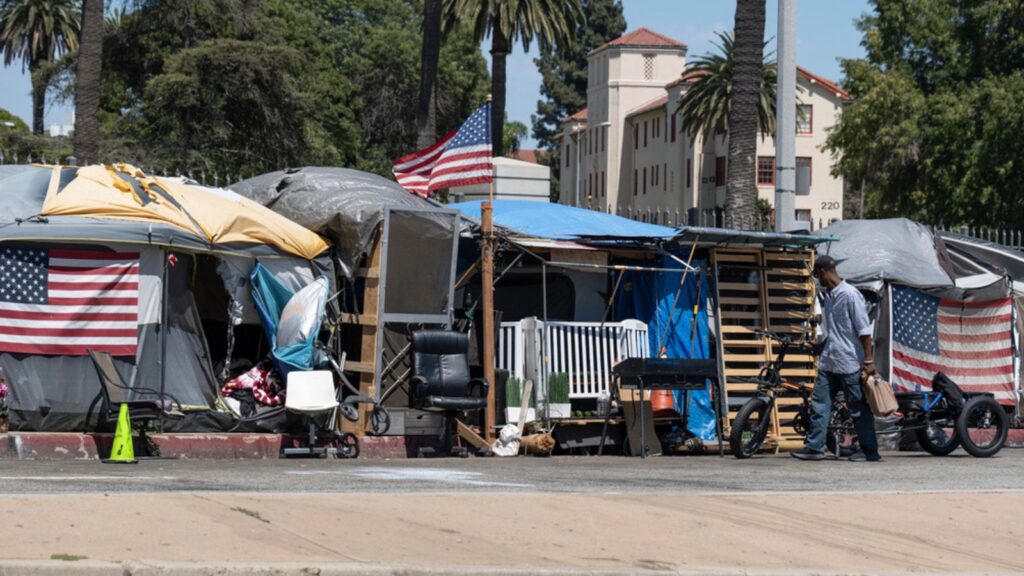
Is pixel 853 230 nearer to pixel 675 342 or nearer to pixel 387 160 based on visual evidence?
pixel 675 342

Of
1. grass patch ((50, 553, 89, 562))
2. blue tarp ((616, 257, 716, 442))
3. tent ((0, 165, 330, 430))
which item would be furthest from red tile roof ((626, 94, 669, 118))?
grass patch ((50, 553, 89, 562))

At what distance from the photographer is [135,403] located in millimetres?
13781

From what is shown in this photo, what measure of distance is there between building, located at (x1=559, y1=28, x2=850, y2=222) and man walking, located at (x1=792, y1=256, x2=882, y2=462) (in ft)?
215

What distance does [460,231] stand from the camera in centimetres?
1655

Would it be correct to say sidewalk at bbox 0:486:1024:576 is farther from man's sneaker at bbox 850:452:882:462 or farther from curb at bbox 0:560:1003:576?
man's sneaker at bbox 850:452:882:462

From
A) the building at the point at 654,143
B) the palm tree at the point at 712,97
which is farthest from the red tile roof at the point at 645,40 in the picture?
the palm tree at the point at 712,97

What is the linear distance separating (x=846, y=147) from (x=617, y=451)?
148ft

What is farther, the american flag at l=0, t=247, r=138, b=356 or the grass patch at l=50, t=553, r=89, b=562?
the american flag at l=0, t=247, r=138, b=356

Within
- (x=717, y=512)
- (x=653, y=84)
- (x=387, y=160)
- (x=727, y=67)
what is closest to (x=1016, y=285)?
(x=717, y=512)

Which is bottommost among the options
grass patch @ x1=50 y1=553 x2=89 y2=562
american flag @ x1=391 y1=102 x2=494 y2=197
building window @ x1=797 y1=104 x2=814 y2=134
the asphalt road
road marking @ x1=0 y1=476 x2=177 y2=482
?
grass patch @ x1=50 y1=553 x2=89 y2=562

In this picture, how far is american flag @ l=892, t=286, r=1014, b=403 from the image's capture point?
60.1 ft

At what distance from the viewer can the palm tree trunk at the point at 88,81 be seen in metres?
26.2

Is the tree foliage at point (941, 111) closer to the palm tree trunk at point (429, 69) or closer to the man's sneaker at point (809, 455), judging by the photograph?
the palm tree trunk at point (429, 69)

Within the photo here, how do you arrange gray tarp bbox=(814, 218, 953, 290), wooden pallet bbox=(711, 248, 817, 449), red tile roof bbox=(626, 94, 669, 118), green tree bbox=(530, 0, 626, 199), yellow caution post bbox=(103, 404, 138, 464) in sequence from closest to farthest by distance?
yellow caution post bbox=(103, 404, 138, 464)
wooden pallet bbox=(711, 248, 817, 449)
gray tarp bbox=(814, 218, 953, 290)
red tile roof bbox=(626, 94, 669, 118)
green tree bbox=(530, 0, 626, 199)
